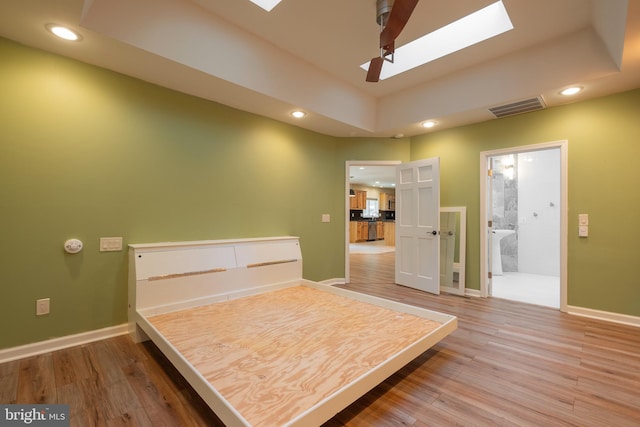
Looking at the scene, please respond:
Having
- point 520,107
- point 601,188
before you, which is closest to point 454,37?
point 520,107

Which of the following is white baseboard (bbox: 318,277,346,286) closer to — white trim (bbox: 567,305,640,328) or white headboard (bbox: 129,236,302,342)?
Result: white headboard (bbox: 129,236,302,342)

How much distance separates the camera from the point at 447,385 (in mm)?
1911

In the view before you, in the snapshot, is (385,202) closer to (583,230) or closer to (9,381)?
(583,230)

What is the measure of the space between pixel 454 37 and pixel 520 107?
48.1 inches

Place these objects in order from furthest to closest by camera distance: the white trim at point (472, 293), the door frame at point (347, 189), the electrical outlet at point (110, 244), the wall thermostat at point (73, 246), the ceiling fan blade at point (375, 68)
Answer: the door frame at point (347, 189)
the white trim at point (472, 293)
the electrical outlet at point (110, 244)
the wall thermostat at point (73, 246)
the ceiling fan blade at point (375, 68)

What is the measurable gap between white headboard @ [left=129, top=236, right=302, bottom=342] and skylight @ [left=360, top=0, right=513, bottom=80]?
2684 millimetres

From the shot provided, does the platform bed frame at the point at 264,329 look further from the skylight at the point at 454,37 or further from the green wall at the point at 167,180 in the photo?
the skylight at the point at 454,37

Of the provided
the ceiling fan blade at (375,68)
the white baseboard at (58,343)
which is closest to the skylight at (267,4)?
the ceiling fan blade at (375,68)

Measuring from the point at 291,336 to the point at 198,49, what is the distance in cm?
265

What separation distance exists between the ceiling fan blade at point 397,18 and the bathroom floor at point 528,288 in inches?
151

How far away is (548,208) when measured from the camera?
5438mm

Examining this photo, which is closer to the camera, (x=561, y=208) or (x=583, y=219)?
(x=583, y=219)

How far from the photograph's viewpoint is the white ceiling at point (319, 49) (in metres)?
2.22

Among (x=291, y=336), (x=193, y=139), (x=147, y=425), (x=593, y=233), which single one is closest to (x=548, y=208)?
(x=593, y=233)
